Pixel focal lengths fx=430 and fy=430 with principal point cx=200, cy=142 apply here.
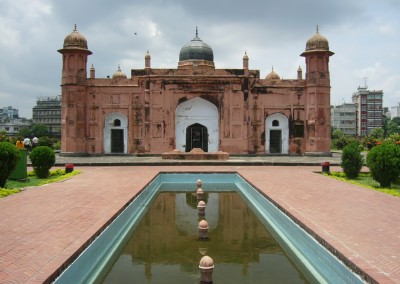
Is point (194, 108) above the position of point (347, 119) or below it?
below

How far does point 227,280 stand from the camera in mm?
4305

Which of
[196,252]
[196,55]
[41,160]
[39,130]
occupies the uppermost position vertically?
[196,55]

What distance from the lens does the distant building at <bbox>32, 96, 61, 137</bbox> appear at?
210 ft

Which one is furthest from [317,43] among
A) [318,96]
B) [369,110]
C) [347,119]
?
[347,119]

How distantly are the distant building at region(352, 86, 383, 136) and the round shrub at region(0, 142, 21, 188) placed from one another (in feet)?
220

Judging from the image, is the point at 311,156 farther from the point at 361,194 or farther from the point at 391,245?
the point at 391,245

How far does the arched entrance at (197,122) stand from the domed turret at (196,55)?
3.46 meters

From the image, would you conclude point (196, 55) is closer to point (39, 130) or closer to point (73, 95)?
point (73, 95)

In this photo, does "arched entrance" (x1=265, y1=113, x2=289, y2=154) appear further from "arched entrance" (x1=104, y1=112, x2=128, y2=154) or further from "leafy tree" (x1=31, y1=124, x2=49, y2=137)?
"leafy tree" (x1=31, y1=124, x2=49, y2=137)

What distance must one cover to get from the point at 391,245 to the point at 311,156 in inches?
694

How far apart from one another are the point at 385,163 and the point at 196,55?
17.4 metres

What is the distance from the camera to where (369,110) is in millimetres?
69438

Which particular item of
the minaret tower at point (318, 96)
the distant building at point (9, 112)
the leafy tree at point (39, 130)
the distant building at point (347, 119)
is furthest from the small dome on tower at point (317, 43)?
the distant building at point (9, 112)

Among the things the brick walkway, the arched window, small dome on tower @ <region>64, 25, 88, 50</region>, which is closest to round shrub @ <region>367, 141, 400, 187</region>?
the brick walkway
